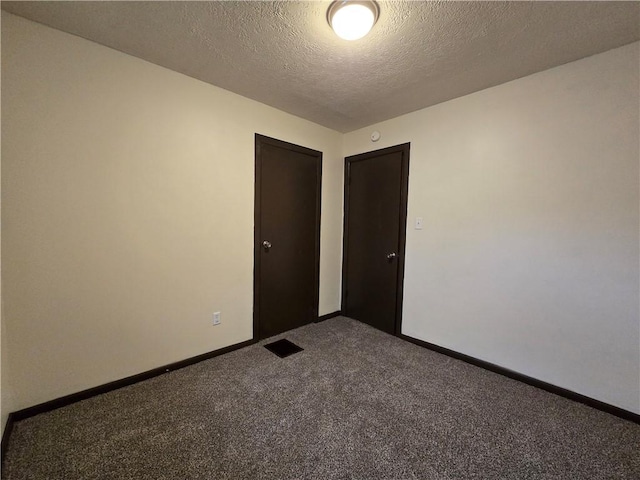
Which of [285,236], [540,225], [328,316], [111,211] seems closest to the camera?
[111,211]

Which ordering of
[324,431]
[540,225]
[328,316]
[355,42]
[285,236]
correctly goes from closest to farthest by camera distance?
[324,431], [355,42], [540,225], [285,236], [328,316]

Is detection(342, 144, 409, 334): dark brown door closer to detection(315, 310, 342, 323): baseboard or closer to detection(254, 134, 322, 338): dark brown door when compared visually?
detection(315, 310, 342, 323): baseboard

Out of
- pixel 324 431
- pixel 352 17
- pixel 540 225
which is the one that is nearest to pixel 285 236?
pixel 324 431

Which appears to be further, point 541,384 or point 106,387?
point 541,384

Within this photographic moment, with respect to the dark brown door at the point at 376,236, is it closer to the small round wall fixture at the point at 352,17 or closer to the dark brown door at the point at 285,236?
the dark brown door at the point at 285,236

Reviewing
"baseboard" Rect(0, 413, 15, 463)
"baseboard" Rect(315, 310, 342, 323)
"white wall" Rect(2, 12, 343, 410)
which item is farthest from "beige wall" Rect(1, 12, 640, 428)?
"baseboard" Rect(315, 310, 342, 323)

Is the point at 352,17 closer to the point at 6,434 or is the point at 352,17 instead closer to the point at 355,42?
the point at 355,42

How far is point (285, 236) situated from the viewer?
292cm

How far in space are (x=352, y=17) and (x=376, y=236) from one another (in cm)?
212

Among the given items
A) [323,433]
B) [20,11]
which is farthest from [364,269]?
[20,11]

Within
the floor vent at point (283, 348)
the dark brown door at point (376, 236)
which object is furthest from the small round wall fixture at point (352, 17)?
the floor vent at point (283, 348)

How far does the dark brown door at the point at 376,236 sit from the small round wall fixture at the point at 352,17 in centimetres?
152

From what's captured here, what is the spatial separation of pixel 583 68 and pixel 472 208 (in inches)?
45.3

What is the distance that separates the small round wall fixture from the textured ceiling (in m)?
0.06
